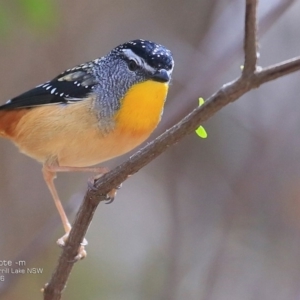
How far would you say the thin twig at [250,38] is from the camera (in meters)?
0.99

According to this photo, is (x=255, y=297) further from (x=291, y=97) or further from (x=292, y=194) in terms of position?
(x=291, y=97)

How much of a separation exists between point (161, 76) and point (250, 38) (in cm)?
67

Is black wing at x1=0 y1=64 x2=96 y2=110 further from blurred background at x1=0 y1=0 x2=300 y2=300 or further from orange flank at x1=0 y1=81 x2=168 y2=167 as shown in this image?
blurred background at x1=0 y1=0 x2=300 y2=300

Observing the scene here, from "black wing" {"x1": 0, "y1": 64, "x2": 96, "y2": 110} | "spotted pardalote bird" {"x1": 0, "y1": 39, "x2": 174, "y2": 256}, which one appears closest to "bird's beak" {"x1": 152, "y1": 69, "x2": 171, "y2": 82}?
"spotted pardalote bird" {"x1": 0, "y1": 39, "x2": 174, "y2": 256}

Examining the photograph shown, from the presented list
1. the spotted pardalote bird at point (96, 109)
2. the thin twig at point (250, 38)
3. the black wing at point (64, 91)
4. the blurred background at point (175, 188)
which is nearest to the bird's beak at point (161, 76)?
the spotted pardalote bird at point (96, 109)

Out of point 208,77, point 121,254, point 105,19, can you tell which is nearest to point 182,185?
point 121,254

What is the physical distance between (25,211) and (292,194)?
1.83 metres

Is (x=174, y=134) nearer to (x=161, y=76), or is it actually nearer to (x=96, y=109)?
(x=161, y=76)

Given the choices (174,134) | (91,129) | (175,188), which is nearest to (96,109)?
(91,129)

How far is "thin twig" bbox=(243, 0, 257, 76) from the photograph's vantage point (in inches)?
39.0

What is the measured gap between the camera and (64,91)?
1.94 m

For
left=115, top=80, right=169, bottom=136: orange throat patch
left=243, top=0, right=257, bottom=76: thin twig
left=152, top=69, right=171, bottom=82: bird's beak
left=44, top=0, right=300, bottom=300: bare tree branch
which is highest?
left=152, top=69, right=171, bottom=82: bird's beak

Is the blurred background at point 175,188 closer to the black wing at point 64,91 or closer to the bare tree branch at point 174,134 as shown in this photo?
the black wing at point 64,91

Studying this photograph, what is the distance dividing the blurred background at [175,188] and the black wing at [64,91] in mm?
1305
